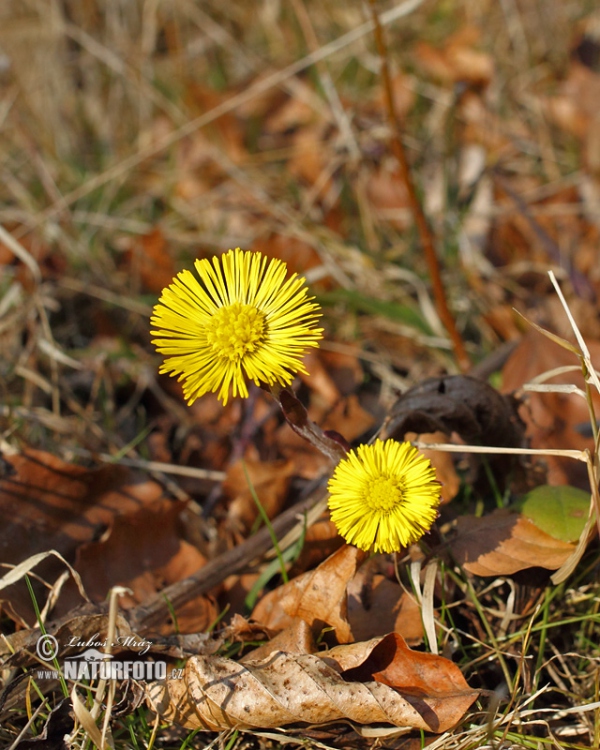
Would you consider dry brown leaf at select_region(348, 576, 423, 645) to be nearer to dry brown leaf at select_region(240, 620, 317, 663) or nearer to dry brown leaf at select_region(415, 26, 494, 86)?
dry brown leaf at select_region(240, 620, 317, 663)

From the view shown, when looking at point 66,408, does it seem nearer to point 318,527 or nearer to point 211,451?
point 211,451

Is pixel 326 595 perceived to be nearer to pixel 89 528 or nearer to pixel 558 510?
pixel 558 510

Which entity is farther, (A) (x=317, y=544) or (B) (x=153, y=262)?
(B) (x=153, y=262)

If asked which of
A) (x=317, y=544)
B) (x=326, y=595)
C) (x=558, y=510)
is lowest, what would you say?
(x=326, y=595)

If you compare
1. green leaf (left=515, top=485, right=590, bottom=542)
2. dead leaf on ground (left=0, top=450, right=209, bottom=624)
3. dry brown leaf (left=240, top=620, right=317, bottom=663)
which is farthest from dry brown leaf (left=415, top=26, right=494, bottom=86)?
dry brown leaf (left=240, top=620, right=317, bottom=663)

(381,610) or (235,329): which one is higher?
(235,329)

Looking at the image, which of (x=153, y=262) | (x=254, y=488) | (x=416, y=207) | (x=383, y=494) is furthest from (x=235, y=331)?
(x=153, y=262)
